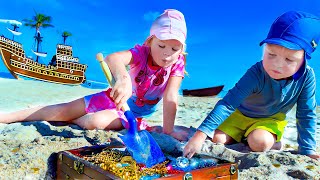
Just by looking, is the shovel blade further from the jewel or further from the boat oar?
the jewel

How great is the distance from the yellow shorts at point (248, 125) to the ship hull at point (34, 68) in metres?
4.44

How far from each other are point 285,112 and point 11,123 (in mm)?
1725

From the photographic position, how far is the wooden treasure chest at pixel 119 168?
136 cm

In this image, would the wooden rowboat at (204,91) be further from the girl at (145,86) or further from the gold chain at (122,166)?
the gold chain at (122,166)

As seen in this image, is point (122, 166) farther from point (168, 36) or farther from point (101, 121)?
point (101, 121)

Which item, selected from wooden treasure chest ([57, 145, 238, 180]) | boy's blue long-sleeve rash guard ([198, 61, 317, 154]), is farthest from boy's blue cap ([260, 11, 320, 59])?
wooden treasure chest ([57, 145, 238, 180])

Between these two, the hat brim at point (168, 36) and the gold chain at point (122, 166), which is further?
the hat brim at point (168, 36)

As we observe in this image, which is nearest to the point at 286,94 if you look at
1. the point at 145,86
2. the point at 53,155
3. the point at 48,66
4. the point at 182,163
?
the point at 145,86

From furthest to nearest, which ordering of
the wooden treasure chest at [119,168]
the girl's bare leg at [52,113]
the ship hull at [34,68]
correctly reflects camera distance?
the ship hull at [34,68] < the girl's bare leg at [52,113] < the wooden treasure chest at [119,168]

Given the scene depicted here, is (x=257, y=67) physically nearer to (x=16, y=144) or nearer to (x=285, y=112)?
(x=285, y=112)

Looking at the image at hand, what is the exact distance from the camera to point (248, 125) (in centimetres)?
239

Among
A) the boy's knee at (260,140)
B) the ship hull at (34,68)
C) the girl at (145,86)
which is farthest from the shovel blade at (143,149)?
the ship hull at (34,68)

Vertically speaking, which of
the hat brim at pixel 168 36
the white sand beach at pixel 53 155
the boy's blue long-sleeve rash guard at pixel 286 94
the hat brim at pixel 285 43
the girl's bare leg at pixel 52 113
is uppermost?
the hat brim at pixel 168 36

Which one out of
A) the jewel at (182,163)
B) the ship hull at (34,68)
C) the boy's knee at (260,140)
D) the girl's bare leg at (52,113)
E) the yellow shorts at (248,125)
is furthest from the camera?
the ship hull at (34,68)
